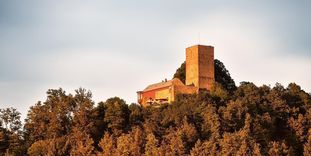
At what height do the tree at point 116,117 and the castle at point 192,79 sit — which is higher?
the castle at point 192,79

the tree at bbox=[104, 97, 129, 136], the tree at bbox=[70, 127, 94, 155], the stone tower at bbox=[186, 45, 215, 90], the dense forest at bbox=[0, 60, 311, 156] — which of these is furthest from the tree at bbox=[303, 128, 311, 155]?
the tree at bbox=[70, 127, 94, 155]

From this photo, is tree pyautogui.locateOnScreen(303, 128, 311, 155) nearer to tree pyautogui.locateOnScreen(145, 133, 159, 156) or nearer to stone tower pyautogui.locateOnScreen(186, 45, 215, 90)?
tree pyautogui.locateOnScreen(145, 133, 159, 156)

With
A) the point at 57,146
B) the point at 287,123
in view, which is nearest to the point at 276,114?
the point at 287,123

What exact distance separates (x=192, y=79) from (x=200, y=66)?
160cm

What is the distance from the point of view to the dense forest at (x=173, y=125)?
58.2 m

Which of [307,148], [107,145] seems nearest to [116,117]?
[107,145]

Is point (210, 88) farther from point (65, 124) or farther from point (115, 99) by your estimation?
point (65, 124)

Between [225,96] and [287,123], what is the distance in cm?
644

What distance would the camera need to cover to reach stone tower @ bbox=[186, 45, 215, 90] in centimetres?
7388

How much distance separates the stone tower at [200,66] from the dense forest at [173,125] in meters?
3.79

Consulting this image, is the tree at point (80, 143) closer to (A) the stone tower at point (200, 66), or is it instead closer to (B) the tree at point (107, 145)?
(B) the tree at point (107, 145)

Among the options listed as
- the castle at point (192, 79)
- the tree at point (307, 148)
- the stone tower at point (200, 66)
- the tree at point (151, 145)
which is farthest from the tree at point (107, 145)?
the tree at point (307, 148)

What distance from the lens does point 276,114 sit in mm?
65188

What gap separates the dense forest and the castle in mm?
3096
